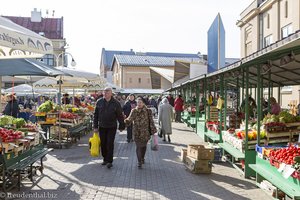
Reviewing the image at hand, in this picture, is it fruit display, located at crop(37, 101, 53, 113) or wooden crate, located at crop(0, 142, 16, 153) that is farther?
fruit display, located at crop(37, 101, 53, 113)

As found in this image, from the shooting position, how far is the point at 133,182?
8094 mm

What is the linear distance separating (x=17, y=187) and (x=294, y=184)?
4.82 metres

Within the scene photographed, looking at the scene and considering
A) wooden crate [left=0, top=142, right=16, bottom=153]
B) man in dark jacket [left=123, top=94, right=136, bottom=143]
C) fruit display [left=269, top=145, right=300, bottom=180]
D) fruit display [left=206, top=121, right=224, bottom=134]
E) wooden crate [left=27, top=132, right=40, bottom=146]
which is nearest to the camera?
fruit display [left=269, top=145, right=300, bottom=180]

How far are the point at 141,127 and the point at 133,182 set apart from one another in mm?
1866

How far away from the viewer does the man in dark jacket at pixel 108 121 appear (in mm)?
9453

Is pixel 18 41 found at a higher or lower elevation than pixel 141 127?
higher

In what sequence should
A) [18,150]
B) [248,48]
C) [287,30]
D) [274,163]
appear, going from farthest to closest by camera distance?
1. [248,48]
2. [287,30]
3. [18,150]
4. [274,163]

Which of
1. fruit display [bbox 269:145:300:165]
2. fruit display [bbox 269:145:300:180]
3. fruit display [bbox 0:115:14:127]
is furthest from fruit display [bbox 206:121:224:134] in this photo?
fruit display [bbox 0:115:14:127]

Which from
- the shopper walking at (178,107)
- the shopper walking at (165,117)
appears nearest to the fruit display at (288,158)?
the shopper walking at (165,117)

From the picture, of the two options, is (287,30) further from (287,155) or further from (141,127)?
(287,155)

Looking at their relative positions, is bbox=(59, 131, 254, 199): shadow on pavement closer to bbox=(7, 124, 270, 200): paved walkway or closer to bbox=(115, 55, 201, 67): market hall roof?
bbox=(7, 124, 270, 200): paved walkway

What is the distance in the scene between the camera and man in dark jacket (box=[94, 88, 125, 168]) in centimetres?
945

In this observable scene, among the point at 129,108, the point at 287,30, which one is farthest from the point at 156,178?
the point at 287,30

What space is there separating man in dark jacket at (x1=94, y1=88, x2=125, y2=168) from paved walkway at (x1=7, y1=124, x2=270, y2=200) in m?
0.49
